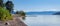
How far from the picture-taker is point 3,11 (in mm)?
17844

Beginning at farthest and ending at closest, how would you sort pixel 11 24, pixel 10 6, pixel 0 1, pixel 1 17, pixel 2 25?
pixel 10 6
pixel 0 1
pixel 1 17
pixel 11 24
pixel 2 25

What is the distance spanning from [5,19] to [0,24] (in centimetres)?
242

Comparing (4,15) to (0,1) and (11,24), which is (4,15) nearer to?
(11,24)

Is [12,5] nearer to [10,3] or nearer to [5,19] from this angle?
[10,3]

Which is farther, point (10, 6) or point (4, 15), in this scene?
point (10, 6)

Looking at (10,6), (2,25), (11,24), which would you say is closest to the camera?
(2,25)

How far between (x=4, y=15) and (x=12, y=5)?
1358cm

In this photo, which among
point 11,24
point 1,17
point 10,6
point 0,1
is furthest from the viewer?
point 10,6

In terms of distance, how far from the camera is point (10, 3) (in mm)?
31281

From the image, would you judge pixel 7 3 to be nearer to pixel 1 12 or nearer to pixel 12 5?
pixel 12 5

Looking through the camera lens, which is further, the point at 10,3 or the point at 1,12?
the point at 10,3

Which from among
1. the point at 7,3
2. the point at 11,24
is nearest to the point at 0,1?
the point at 7,3

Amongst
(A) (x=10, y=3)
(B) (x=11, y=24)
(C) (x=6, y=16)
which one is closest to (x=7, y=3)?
(A) (x=10, y=3)

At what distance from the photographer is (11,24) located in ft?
52.7
